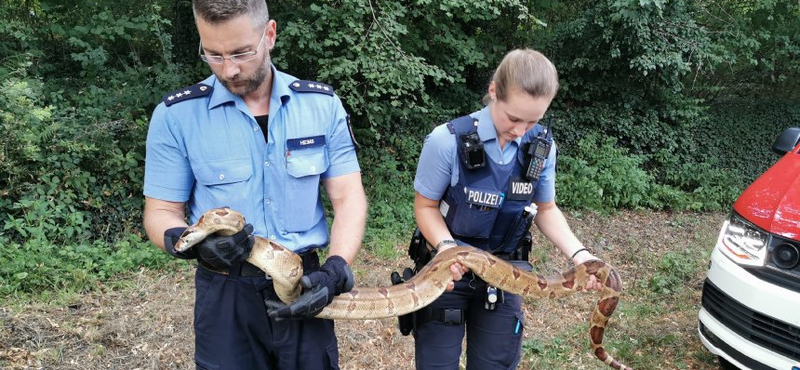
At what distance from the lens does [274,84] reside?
2.87 m

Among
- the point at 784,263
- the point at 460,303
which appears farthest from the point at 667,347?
the point at 460,303

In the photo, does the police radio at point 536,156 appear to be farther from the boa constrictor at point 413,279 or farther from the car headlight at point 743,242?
the car headlight at point 743,242

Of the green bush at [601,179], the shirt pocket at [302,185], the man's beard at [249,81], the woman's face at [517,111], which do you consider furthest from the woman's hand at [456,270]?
the green bush at [601,179]

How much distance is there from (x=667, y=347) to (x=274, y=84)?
5.08 metres

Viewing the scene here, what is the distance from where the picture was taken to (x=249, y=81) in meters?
2.69

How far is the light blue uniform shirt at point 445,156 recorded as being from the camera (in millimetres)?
3256

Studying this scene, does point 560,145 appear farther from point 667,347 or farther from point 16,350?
point 16,350

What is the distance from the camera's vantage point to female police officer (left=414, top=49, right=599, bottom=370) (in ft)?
10.6

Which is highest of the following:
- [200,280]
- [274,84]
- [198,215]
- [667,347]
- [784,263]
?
[274,84]

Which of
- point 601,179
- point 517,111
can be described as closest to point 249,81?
point 517,111

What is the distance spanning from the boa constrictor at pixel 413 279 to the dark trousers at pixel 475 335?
5.0 inches

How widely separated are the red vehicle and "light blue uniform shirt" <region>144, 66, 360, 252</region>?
3549 mm

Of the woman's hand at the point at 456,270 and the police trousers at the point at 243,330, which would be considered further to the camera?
the woman's hand at the point at 456,270

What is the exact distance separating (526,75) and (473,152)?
0.52 meters
